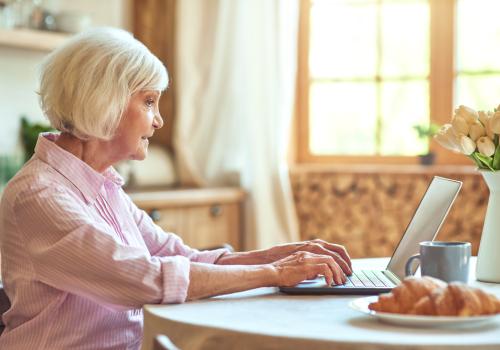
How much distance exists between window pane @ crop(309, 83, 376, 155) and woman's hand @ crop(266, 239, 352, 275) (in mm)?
2354

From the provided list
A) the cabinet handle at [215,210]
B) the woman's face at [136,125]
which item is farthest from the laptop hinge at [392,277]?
the cabinet handle at [215,210]

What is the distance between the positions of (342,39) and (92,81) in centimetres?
271

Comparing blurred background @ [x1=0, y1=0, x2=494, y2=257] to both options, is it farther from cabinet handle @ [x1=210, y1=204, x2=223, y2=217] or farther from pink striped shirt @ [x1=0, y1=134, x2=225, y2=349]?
pink striped shirt @ [x1=0, y1=134, x2=225, y2=349]

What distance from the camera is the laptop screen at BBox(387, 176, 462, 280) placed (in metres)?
1.89

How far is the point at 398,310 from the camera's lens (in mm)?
1428

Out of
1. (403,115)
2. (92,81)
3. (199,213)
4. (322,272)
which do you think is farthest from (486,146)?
(403,115)

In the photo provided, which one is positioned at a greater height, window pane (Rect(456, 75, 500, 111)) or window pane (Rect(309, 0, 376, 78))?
window pane (Rect(309, 0, 376, 78))

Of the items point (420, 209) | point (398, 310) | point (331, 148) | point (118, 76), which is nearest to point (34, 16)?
point (331, 148)

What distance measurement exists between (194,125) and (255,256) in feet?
7.87

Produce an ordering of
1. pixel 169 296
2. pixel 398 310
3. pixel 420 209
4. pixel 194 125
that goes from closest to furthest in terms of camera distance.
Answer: pixel 398 310 → pixel 169 296 → pixel 420 209 → pixel 194 125

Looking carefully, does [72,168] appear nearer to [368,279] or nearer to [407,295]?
[368,279]

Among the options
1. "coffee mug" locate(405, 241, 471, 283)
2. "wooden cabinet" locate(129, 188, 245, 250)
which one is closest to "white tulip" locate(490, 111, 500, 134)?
"coffee mug" locate(405, 241, 471, 283)

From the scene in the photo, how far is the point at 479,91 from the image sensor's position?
4082mm

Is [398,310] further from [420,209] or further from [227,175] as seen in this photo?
[227,175]
